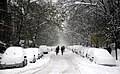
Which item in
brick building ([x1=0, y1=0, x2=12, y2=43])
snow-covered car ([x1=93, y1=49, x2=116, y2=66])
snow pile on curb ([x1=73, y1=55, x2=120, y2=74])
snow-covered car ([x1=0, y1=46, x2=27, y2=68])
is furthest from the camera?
brick building ([x1=0, y1=0, x2=12, y2=43])

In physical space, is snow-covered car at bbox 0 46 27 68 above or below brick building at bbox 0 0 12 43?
below

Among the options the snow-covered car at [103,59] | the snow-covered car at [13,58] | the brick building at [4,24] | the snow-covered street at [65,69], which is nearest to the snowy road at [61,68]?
the snow-covered street at [65,69]

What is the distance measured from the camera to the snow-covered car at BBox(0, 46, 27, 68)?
57.9ft

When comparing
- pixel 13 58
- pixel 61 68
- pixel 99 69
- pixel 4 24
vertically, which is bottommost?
pixel 61 68

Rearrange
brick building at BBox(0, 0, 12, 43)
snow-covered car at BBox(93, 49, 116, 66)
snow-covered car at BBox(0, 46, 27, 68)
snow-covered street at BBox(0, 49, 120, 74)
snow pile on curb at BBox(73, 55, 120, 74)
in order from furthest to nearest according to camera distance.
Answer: brick building at BBox(0, 0, 12, 43) → snow-covered car at BBox(93, 49, 116, 66) → snow-covered car at BBox(0, 46, 27, 68) → snow-covered street at BBox(0, 49, 120, 74) → snow pile on curb at BBox(73, 55, 120, 74)

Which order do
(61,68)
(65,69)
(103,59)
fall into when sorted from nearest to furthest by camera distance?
(65,69)
(61,68)
(103,59)

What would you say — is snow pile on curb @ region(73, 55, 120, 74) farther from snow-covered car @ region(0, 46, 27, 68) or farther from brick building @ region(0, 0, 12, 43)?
brick building @ region(0, 0, 12, 43)

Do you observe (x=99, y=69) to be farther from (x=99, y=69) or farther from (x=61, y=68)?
(x=61, y=68)

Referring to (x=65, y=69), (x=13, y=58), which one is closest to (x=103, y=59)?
(x=65, y=69)

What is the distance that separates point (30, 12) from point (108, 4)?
44.0ft

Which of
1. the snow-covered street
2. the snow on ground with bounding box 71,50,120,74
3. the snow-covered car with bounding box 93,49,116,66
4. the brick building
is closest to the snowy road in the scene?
the snow-covered street

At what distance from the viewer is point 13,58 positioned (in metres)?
18.1

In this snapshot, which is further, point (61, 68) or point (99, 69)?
point (61, 68)

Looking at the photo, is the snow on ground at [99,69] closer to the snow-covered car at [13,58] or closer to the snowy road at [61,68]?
the snowy road at [61,68]
